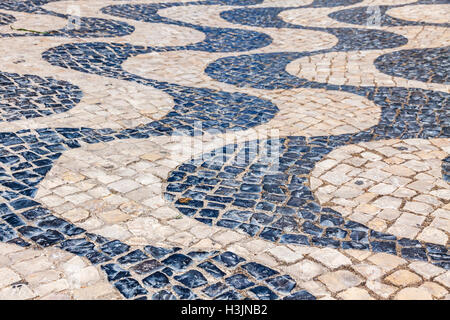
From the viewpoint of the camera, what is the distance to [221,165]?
21.4ft

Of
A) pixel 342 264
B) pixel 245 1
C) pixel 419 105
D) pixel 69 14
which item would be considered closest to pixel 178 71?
pixel 419 105

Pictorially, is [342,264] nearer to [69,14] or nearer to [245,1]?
[69,14]

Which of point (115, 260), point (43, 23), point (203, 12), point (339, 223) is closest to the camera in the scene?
point (115, 260)

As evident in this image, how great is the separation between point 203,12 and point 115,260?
12075mm

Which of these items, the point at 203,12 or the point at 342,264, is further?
the point at 203,12

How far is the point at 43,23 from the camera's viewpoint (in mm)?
12867

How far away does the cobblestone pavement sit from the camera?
452cm

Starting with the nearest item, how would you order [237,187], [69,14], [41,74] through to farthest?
[237,187] → [41,74] → [69,14]

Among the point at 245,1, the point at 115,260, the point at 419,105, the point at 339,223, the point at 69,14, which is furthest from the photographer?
the point at 245,1

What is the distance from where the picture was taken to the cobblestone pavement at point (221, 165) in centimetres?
452

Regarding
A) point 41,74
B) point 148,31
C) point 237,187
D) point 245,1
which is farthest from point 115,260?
point 245,1
